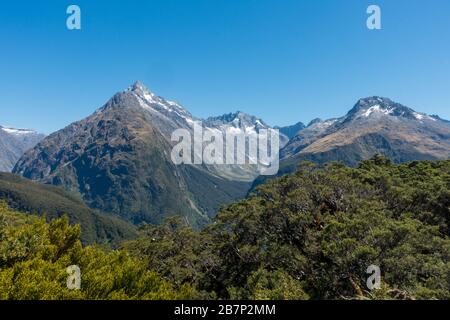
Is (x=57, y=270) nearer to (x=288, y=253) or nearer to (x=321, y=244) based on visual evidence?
(x=288, y=253)

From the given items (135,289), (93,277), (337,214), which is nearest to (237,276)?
(337,214)

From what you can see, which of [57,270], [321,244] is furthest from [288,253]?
[57,270]

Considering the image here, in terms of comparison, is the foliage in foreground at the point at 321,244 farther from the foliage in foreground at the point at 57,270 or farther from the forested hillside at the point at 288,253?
the foliage in foreground at the point at 57,270

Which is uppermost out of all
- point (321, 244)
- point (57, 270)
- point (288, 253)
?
point (57, 270)

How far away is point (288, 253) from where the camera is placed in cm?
4309

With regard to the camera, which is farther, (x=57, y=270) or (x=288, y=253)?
(x=288, y=253)

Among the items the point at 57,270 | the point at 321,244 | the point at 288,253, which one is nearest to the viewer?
the point at 57,270

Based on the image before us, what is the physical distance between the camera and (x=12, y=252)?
3014cm

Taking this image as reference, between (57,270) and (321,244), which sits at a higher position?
(57,270)

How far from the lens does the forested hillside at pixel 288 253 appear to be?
96.8 feet

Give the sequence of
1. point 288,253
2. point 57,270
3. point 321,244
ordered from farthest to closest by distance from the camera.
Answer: point 288,253 → point 321,244 → point 57,270

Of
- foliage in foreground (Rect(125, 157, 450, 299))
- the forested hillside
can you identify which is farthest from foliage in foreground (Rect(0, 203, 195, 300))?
foliage in foreground (Rect(125, 157, 450, 299))

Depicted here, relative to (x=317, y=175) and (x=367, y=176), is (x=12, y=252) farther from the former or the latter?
(x=367, y=176)

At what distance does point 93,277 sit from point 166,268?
35374mm
